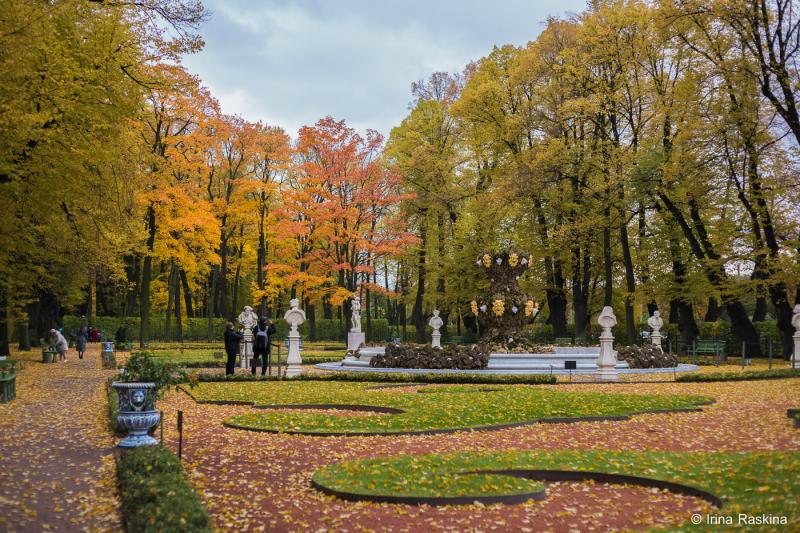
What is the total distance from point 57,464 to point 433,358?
48.8 ft

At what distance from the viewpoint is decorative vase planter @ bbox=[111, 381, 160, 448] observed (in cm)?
795

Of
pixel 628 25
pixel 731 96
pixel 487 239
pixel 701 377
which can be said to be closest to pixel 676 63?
pixel 628 25

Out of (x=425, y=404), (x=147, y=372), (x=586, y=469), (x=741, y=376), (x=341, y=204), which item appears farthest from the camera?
(x=341, y=204)

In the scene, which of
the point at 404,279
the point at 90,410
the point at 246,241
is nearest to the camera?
the point at 90,410

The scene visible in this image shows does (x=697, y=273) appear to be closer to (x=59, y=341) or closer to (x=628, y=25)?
(x=628, y=25)

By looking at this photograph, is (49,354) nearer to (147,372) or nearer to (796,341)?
(147,372)

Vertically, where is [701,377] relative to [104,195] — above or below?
below

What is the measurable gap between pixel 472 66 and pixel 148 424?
35889 mm

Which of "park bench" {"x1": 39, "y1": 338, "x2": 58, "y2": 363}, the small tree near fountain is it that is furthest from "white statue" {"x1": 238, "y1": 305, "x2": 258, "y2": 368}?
the small tree near fountain

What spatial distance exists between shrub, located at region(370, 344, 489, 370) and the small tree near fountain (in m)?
1.59

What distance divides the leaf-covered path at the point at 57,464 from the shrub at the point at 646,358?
16225mm

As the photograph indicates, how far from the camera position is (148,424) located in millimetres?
8078

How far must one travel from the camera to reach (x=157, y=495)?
559cm

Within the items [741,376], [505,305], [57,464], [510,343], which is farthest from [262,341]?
[741,376]
